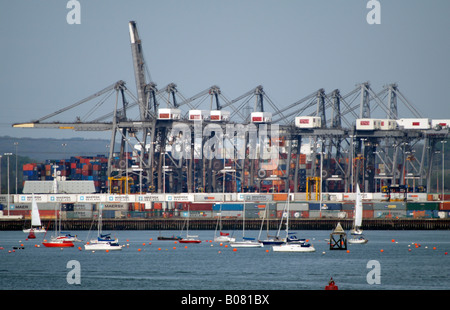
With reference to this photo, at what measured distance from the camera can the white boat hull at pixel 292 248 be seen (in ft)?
229

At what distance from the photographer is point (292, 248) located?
233 ft

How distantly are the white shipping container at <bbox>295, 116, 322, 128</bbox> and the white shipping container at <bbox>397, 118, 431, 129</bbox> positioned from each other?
14.3 metres

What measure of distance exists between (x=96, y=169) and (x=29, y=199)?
41558 mm

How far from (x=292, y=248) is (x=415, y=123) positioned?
74.0m

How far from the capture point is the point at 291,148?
14600 cm

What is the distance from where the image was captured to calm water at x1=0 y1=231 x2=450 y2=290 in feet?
167

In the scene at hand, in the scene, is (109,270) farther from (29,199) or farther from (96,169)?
(96,169)

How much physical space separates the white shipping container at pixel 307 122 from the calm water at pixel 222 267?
54.4 m
